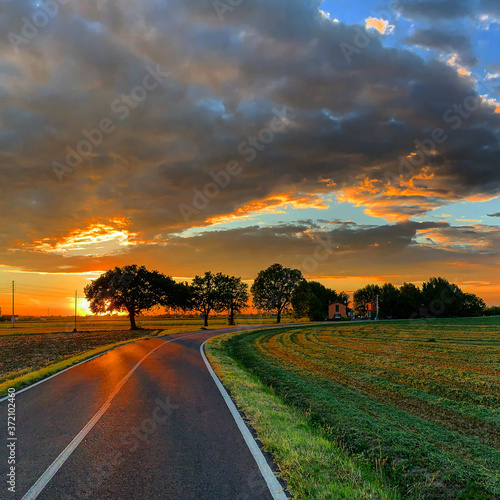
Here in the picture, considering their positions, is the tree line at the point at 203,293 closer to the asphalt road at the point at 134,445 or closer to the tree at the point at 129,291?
the tree at the point at 129,291

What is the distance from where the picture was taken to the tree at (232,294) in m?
82.5

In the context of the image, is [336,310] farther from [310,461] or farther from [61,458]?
[61,458]

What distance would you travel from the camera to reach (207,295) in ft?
272

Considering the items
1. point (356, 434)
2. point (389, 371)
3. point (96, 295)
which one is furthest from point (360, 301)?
point (356, 434)

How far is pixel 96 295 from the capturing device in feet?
236

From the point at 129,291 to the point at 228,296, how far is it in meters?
20.1

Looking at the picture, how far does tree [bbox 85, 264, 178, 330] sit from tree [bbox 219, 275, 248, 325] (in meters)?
11.6

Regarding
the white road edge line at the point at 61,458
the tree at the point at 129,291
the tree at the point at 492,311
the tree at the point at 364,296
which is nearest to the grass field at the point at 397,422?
→ the white road edge line at the point at 61,458

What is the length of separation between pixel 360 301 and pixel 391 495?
15187cm

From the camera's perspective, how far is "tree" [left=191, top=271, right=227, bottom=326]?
82613 mm

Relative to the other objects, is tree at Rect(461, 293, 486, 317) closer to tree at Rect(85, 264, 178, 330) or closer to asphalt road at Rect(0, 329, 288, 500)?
tree at Rect(85, 264, 178, 330)

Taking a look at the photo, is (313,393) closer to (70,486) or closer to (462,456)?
(462,456)

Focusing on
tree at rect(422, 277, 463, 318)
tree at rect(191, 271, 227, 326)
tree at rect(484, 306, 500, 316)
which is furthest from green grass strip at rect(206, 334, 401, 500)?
tree at rect(484, 306, 500, 316)

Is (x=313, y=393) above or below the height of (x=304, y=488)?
below
